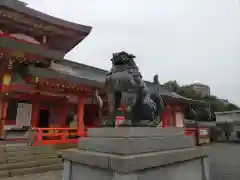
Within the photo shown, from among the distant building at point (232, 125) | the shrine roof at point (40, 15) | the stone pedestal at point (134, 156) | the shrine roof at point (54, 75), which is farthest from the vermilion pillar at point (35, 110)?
the distant building at point (232, 125)

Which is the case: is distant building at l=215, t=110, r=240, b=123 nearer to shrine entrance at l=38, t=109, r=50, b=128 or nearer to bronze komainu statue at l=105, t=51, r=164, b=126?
shrine entrance at l=38, t=109, r=50, b=128

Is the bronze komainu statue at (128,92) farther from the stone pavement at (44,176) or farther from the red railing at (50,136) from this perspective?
the red railing at (50,136)

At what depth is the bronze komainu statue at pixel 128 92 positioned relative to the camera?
2855mm

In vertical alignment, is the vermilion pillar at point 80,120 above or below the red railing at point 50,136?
above

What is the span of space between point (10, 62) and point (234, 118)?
73.1 feet

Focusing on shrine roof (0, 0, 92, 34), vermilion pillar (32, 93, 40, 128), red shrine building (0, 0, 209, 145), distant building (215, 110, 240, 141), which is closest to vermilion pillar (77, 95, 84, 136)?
red shrine building (0, 0, 209, 145)

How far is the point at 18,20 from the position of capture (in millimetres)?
10078

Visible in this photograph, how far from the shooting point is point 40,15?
10562mm

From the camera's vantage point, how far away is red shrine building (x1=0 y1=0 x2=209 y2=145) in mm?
8375

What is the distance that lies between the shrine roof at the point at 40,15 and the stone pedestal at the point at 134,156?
9.04m

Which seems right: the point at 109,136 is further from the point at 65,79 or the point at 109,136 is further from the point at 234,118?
the point at 234,118

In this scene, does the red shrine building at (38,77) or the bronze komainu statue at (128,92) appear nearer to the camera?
the bronze komainu statue at (128,92)

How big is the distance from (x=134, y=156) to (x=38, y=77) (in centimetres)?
733

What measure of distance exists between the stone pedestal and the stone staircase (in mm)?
3703
